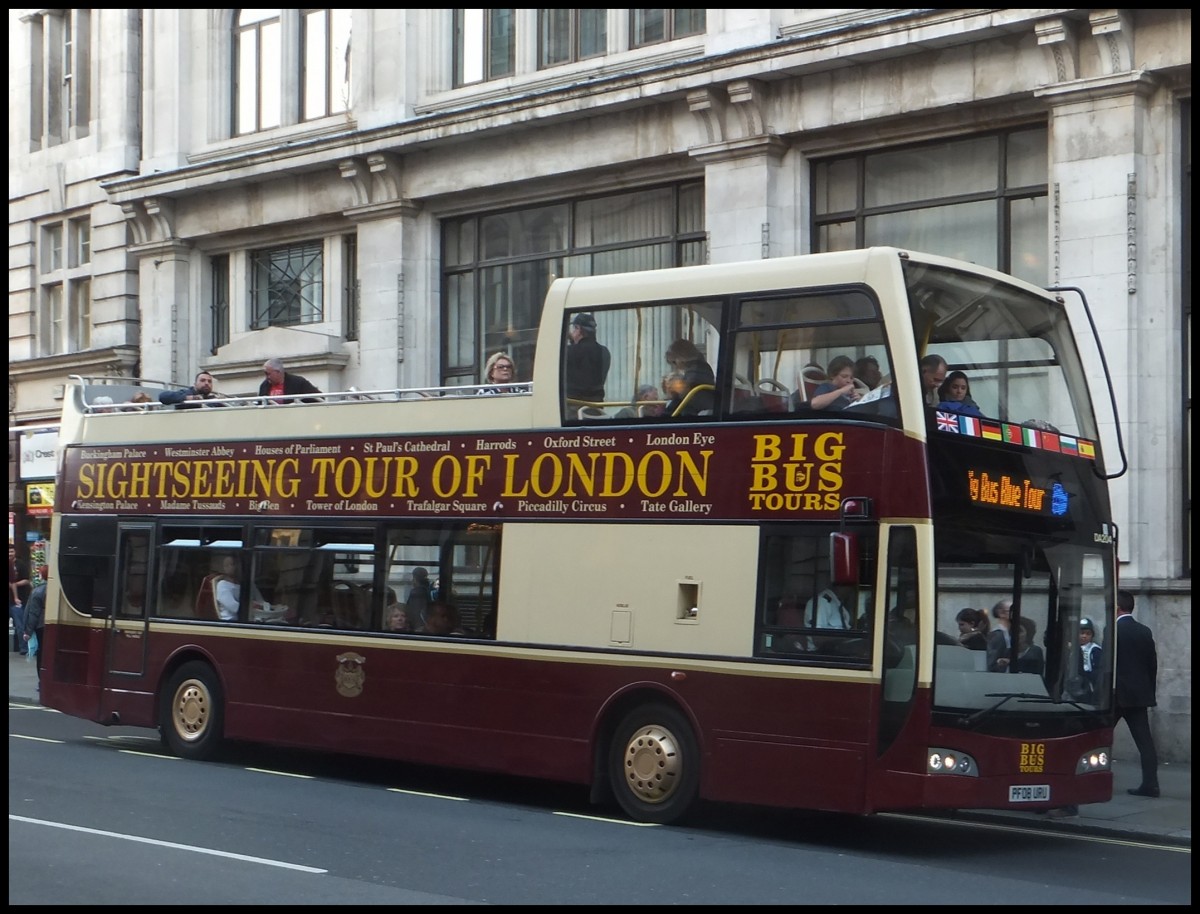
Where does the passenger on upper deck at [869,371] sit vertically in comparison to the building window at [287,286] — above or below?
below

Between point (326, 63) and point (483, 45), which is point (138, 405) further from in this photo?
point (326, 63)

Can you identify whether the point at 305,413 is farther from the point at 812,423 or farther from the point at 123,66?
the point at 123,66

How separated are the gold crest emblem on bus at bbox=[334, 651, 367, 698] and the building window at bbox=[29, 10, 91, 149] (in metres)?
19.5

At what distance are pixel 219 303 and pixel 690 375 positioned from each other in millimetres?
17087

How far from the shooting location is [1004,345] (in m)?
12.5

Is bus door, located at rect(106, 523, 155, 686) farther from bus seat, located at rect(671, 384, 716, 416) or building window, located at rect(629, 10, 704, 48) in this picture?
building window, located at rect(629, 10, 704, 48)

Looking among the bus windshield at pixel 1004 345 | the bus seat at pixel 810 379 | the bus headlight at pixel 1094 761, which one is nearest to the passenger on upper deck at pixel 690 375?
the bus seat at pixel 810 379

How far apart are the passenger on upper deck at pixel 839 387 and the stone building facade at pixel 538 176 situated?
2.63 meters

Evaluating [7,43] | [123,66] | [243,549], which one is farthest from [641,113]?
[7,43]

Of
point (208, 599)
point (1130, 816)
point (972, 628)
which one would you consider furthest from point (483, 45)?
point (972, 628)

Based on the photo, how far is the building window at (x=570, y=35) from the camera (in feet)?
75.6

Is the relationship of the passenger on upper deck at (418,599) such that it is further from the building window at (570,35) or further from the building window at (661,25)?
the building window at (570,35)

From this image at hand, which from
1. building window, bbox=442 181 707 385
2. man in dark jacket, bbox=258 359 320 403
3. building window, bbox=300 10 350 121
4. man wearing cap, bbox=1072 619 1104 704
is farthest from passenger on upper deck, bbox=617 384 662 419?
building window, bbox=300 10 350 121

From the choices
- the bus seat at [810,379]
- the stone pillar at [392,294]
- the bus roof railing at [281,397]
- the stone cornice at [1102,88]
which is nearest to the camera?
the bus seat at [810,379]
